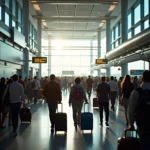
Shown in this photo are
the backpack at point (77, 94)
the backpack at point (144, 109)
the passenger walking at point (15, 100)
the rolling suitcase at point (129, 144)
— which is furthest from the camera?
the backpack at point (77, 94)

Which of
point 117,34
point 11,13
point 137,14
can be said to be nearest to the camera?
point 11,13

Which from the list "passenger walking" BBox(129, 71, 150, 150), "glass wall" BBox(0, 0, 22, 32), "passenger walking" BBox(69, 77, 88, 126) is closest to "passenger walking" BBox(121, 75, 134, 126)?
"passenger walking" BBox(69, 77, 88, 126)

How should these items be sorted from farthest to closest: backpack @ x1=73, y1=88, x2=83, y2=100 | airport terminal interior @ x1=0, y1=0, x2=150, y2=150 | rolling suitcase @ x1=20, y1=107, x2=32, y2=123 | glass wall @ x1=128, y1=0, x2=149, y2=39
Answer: glass wall @ x1=128, y1=0, x2=149, y2=39 < rolling suitcase @ x1=20, y1=107, x2=32, y2=123 < backpack @ x1=73, y1=88, x2=83, y2=100 < airport terminal interior @ x1=0, y1=0, x2=150, y2=150

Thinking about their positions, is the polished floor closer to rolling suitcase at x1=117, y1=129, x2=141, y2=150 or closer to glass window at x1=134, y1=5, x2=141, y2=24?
rolling suitcase at x1=117, y1=129, x2=141, y2=150

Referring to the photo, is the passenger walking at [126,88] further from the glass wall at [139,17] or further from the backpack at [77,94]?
the glass wall at [139,17]

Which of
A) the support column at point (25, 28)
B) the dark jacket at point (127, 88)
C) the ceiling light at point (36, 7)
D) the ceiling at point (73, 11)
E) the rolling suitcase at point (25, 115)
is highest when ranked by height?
the ceiling light at point (36, 7)

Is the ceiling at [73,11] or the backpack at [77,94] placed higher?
the ceiling at [73,11]

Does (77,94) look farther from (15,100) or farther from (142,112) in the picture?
(142,112)

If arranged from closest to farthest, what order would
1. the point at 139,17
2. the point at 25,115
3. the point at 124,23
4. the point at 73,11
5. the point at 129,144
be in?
1. the point at 129,144
2. the point at 25,115
3. the point at 124,23
4. the point at 139,17
5. the point at 73,11

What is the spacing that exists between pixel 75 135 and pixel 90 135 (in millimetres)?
422

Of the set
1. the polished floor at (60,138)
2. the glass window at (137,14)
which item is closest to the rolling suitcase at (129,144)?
the polished floor at (60,138)

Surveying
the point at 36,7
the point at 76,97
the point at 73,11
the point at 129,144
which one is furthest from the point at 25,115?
the point at 73,11

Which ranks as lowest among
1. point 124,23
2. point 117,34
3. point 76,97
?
point 76,97

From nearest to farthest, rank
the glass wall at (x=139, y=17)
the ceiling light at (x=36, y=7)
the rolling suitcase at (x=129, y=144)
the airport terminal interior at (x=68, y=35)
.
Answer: the rolling suitcase at (x=129, y=144) < the airport terminal interior at (x=68, y=35) < the glass wall at (x=139, y=17) < the ceiling light at (x=36, y=7)
